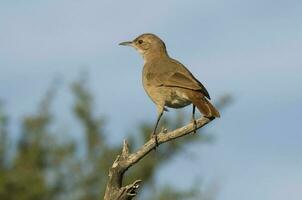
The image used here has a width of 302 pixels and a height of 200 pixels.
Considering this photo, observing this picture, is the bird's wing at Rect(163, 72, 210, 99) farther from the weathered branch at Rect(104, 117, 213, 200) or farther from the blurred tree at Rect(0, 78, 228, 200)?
the blurred tree at Rect(0, 78, 228, 200)

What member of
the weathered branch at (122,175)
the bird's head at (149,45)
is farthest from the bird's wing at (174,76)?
the weathered branch at (122,175)

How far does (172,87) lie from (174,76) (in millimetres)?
200

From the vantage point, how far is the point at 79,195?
38594 millimetres

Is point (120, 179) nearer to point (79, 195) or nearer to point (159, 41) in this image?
point (159, 41)

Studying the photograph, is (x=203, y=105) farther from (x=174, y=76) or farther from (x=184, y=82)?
(x=174, y=76)

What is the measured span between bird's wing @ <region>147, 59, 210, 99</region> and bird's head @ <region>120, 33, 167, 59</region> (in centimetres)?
97

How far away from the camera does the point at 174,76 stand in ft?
45.7

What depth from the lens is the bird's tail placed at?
12.6 metres

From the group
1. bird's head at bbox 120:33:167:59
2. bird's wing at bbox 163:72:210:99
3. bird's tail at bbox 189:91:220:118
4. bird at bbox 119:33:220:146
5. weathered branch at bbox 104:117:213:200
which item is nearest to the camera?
weathered branch at bbox 104:117:213:200

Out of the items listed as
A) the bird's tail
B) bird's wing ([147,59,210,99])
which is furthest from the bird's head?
the bird's tail

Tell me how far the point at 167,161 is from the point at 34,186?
476 centimetres

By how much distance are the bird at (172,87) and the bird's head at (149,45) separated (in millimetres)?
341

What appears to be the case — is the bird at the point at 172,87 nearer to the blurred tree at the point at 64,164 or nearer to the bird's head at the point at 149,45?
the bird's head at the point at 149,45

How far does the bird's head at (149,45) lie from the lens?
51.7 ft
